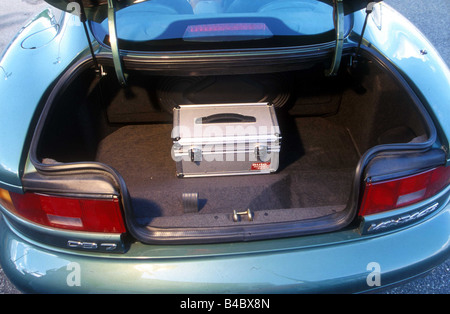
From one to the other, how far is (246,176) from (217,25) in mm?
787

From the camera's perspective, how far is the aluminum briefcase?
170cm

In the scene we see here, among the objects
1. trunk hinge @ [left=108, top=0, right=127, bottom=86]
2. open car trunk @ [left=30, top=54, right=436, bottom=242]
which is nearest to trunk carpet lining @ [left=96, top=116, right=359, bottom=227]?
open car trunk @ [left=30, top=54, right=436, bottom=242]

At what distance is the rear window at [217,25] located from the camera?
1.47 metres

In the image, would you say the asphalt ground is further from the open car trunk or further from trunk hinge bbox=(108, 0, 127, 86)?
trunk hinge bbox=(108, 0, 127, 86)

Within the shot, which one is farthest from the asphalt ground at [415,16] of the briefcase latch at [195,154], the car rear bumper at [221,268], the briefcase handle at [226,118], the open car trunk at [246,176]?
the car rear bumper at [221,268]

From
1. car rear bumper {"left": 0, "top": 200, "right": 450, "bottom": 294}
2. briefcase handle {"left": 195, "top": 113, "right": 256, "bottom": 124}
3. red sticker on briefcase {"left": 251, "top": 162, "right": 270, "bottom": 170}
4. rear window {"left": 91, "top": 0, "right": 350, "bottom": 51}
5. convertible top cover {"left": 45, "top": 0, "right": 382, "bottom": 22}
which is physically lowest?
red sticker on briefcase {"left": 251, "top": 162, "right": 270, "bottom": 170}

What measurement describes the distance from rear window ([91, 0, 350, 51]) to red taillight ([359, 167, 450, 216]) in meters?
0.68

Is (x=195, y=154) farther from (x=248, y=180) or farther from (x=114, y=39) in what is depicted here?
(x=114, y=39)

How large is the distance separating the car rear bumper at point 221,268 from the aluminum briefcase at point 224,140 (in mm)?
578

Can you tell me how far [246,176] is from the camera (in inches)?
74.9

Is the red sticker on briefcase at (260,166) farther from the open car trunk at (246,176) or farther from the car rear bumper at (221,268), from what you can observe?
the car rear bumper at (221,268)
